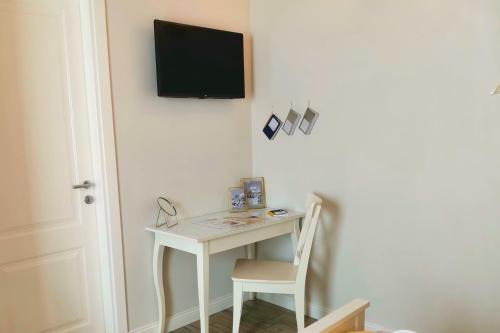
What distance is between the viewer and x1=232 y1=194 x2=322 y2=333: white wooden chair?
8.02 feet

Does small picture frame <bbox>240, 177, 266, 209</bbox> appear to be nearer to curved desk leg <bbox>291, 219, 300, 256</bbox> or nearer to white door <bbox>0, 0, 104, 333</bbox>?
curved desk leg <bbox>291, 219, 300, 256</bbox>

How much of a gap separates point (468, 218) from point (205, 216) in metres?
1.55

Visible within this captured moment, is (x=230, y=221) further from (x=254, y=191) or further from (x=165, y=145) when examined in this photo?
(x=165, y=145)

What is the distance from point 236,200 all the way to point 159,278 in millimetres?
761

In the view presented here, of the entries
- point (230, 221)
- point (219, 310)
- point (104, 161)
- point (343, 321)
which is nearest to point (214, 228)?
point (230, 221)

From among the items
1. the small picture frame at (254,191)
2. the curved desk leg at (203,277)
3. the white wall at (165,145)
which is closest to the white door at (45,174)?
the white wall at (165,145)

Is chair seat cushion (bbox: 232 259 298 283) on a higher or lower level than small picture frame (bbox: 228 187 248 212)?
lower

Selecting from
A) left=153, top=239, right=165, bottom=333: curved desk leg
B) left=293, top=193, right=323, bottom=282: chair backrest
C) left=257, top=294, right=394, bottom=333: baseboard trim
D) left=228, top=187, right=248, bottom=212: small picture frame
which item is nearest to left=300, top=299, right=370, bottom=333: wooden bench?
left=293, top=193, right=323, bottom=282: chair backrest

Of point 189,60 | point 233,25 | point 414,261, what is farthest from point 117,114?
point 414,261

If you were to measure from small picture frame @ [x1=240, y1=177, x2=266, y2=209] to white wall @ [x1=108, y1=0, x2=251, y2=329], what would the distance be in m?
0.09

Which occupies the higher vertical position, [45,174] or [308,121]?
[308,121]

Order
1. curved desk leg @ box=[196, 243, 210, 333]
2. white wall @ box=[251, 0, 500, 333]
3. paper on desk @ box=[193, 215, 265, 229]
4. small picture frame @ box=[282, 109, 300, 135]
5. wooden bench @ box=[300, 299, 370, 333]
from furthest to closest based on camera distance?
small picture frame @ box=[282, 109, 300, 135]
paper on desk @ box=[193, 215, 265, 229]
curved desk leg @ box=[196, 243, 210, 333]
white wall @ box=[251, 0, 500, 333]
wooden bench @ box=[300, 299, 370, 333]

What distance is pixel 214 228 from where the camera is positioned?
2506mm

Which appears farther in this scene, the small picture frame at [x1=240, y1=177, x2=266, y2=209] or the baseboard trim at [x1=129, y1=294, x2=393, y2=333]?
the small picture frame at [x1=240, y1=177, x2=266, y2=209]
